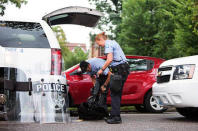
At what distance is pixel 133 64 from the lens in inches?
378

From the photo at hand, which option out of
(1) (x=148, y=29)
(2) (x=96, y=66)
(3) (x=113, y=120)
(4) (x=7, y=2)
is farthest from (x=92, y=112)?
(1) (x=148, y=29)

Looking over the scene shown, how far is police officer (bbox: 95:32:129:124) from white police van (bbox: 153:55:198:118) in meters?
0.79

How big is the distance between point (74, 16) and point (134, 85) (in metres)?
2.78

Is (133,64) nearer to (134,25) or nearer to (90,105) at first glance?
(90,105)

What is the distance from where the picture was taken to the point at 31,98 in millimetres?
4945

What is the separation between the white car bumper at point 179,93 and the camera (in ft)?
20.4

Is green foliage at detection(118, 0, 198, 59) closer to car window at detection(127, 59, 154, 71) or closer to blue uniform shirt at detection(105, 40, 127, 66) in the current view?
car window at detection(127, 59, 154, 71)

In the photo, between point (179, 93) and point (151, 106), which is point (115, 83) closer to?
point (179, 93)

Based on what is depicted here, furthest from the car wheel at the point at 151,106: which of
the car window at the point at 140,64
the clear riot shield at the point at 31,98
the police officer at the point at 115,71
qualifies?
the clear riot shield at the point at 31,98

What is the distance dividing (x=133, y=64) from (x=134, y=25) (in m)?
13.5

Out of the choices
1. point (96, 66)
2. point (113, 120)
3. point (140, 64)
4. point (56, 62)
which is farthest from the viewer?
point (140, 64)

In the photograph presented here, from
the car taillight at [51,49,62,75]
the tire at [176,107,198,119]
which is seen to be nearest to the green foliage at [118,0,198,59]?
the tire at [176,107,198,119]

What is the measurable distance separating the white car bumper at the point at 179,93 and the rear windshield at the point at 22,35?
93.7 inches

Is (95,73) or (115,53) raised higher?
(115,53)
